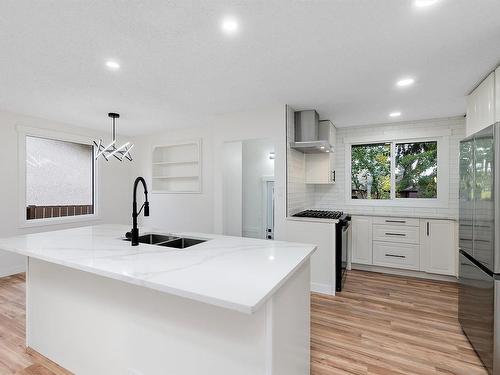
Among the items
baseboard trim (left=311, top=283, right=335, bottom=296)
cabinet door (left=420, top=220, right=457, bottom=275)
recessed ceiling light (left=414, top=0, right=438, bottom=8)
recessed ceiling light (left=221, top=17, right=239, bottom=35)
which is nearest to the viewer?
recessed ceiling light (left=414, top=0, right=438, bottom=8)

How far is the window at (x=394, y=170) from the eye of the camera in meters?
4.41

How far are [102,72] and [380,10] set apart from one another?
2.47 m

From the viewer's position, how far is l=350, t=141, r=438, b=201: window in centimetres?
441

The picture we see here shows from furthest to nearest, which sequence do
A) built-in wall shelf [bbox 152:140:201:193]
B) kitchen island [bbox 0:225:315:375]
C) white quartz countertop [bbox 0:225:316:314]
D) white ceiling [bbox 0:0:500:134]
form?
built-in wall shelf [bbox 152:140:201:193], white ceiling [bbox 0:0:500:134], kitchen island [bbox 0:225:315:375], white quartz countertop [bbox 0:225:316:314]

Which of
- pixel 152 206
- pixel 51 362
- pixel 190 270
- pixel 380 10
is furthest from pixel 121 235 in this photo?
pixel 152 206

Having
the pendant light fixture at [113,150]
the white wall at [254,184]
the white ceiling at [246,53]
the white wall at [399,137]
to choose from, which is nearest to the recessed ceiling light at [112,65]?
the white ceiling at [246,53]

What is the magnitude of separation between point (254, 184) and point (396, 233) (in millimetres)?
2349

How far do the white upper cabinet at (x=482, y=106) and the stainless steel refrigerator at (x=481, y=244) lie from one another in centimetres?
45

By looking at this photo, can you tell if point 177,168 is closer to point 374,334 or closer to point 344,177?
point 344,177

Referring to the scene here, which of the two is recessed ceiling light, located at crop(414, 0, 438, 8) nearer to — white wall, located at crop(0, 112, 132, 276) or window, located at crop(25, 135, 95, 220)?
white wall, located at crop(0, 112, 132, 276)

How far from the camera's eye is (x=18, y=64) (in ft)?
8.03

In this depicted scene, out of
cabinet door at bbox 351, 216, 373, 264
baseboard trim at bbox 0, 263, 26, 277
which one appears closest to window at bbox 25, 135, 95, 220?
baseboard trim at bbox 0, 263, 26, 277

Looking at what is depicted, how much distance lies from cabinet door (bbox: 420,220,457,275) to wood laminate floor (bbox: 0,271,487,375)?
30 cm

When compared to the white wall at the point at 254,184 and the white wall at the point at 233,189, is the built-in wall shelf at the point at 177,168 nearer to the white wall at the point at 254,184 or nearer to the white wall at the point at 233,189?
the white wall at the point at 233,189
